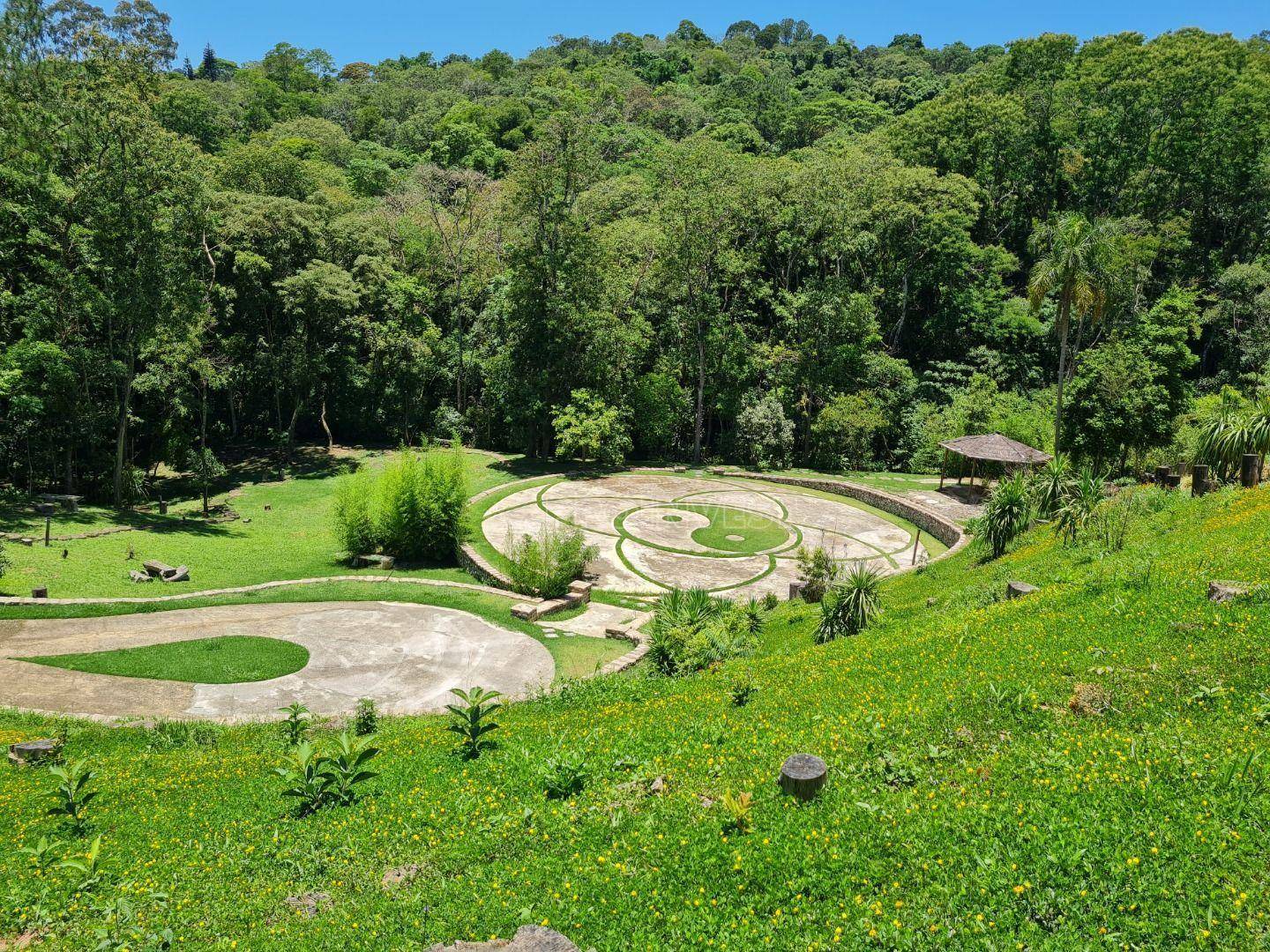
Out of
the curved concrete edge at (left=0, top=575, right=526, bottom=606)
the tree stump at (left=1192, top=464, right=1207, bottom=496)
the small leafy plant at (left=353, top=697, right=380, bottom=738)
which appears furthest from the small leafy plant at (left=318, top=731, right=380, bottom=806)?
the tree stump at (left=1192, top=464, right=1207, bottom=496)

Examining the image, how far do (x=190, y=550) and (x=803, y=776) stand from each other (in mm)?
20722

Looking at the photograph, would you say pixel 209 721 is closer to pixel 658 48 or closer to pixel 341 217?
pixel 341 217

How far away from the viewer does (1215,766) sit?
247 inches

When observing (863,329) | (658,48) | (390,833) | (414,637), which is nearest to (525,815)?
(390,833)

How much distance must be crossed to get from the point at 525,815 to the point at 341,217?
36.1m

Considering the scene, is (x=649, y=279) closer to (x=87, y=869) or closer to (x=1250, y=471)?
(x=1250, y=471)

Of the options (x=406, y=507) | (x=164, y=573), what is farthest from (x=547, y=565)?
(x=164, y=573)

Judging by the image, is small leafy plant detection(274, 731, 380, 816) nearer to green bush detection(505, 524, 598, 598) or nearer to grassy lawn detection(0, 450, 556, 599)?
green bush detection(505, 524, 598, 598)

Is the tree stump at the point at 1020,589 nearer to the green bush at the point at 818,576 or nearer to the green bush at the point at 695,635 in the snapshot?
→ the green bush at the point at 695,635

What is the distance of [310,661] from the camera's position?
1512 cm

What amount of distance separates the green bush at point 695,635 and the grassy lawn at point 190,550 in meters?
8.52

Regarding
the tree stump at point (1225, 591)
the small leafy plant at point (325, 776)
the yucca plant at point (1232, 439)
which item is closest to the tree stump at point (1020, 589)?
the tree stump at point (1225, 591)

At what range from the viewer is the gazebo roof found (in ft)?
86.4

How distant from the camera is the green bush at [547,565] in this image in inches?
765
